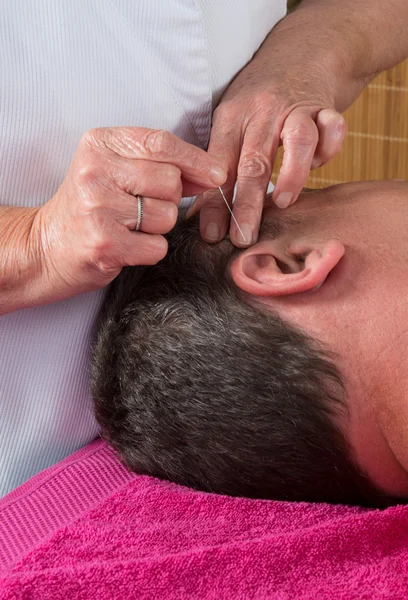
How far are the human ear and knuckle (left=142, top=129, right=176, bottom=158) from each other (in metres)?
0.20

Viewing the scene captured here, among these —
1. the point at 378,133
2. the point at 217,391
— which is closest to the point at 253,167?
the point at 217,391

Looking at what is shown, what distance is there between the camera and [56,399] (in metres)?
1.19

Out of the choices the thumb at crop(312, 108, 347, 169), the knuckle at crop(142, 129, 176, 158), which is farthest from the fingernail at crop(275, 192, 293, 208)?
the knuckle at crop(142, 129, 176, 158)

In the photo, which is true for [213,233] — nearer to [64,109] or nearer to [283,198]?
[283,198]

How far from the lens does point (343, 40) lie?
1396mm

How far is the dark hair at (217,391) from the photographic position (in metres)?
1.00

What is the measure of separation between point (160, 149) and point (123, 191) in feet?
0.22

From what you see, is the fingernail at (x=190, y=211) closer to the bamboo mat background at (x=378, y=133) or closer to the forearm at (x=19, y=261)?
the forearm at (x=19, y=261)

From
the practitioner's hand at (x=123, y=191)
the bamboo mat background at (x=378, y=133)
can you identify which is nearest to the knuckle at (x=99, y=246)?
the practitioner's hand at (x=123, y=191)

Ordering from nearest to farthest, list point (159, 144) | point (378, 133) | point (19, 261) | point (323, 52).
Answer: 1. point (159, 144)
2. point (19, 261)
3. point (323, 52)
4. point (378, 133)

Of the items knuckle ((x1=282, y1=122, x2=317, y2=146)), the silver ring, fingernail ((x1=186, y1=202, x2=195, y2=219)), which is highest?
knuckle ((x1=282, y1=122, x2=317, y2=146))

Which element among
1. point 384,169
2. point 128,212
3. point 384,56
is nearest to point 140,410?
point 128,212

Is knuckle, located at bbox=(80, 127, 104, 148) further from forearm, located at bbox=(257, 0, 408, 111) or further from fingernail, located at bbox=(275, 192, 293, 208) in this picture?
forearm, located at bbox=(257, 0, 408, 111)

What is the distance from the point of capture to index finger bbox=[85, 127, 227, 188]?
94 centimetres
